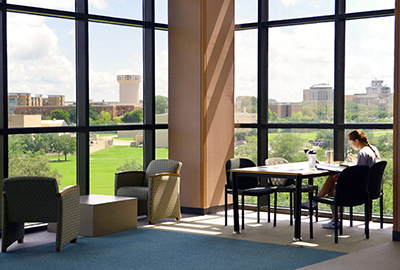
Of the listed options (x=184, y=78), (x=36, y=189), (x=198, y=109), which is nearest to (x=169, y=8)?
(x=184, y=78)

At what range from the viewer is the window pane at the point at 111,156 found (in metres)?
7.83

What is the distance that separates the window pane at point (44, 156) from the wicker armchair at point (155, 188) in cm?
72

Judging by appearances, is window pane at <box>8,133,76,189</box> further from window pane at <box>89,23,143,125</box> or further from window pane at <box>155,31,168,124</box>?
window pane at <box>155,31,168,124</box>

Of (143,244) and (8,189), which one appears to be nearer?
(8,189)

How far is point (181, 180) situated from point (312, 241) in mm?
2690

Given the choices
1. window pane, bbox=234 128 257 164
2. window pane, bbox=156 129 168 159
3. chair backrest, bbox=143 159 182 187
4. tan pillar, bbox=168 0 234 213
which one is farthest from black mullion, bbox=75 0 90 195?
window pane, bbox=234 128 257 164

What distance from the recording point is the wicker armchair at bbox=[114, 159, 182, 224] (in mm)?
7465

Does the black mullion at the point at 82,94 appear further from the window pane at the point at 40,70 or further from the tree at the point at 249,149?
the tree at the point at 249,149

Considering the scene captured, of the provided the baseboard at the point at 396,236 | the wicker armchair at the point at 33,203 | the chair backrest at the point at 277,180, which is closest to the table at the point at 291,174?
the chair backrest at the point at 277,180

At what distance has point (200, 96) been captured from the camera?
27.0 feet

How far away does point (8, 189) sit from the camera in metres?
5.80

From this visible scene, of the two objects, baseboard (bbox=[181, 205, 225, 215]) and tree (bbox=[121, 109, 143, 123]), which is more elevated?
tree (bbox=[121, 109, 143, 123])

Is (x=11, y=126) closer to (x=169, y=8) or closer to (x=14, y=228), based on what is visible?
(x=14, y=228)

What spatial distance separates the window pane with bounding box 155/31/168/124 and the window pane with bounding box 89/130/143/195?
457 millimetres
